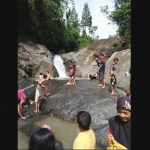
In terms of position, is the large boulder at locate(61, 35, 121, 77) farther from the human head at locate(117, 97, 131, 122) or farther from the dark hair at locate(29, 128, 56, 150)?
the dark hair at locate(29, 128, 56, 150)

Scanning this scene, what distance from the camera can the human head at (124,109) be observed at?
2213mm

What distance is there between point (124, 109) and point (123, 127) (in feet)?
0.63

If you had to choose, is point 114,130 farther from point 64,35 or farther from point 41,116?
point 64,35

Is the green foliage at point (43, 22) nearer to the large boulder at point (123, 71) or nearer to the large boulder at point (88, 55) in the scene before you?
the large boulder at point (88, 55)

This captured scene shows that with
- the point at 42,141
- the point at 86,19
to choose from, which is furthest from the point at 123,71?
the point at 86,19

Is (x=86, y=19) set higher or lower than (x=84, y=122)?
higher

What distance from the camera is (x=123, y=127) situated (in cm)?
224

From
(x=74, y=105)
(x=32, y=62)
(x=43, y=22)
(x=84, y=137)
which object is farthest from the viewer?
(x=43, y=22)

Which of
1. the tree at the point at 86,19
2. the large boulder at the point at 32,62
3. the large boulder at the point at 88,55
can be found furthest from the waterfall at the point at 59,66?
the tree at the point at 86,19

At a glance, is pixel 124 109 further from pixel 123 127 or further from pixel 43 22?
pixel 43 22

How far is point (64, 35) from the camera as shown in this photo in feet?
82.5

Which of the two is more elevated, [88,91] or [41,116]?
[88,91]
